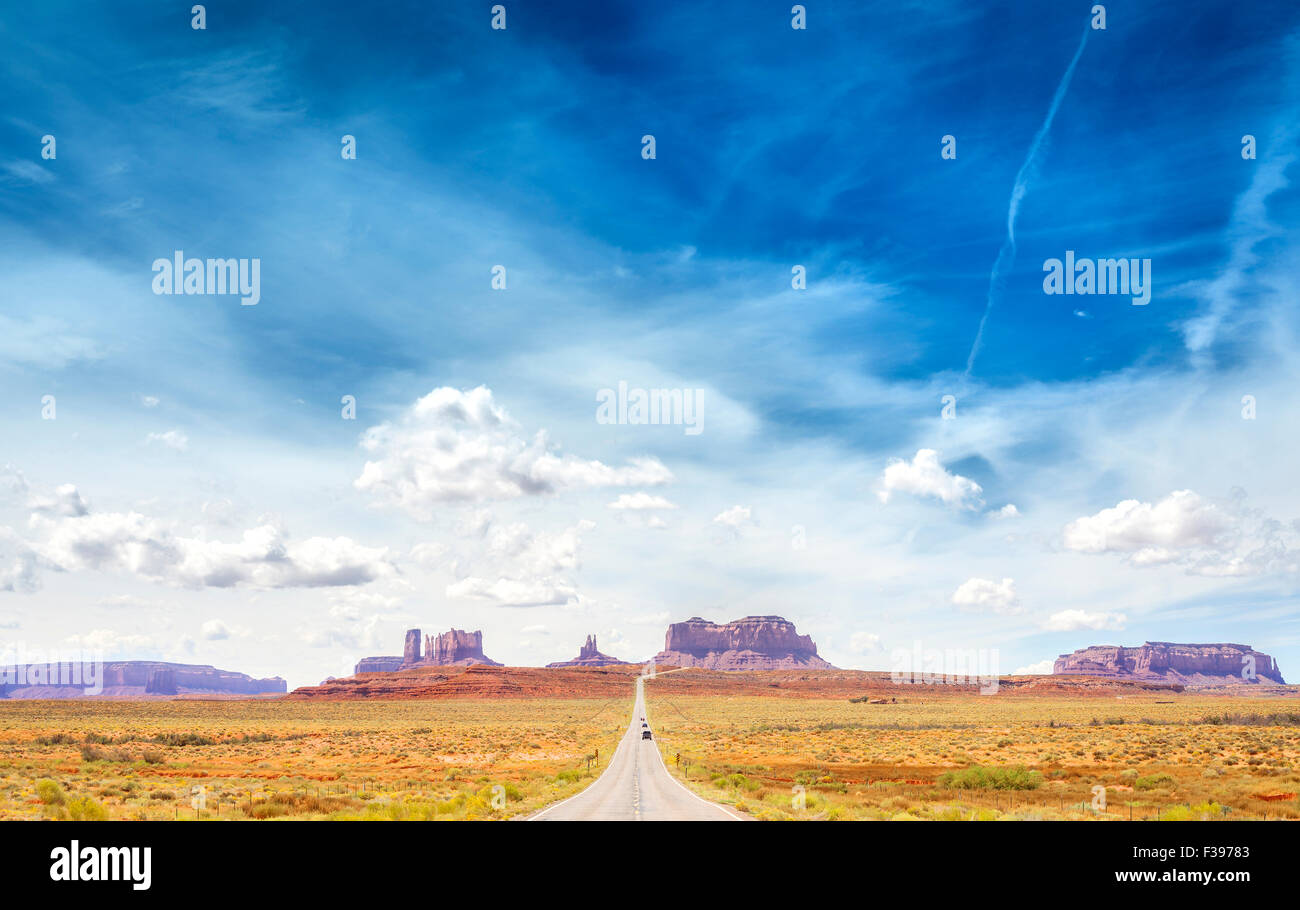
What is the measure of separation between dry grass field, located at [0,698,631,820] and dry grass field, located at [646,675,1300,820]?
8.86 metres

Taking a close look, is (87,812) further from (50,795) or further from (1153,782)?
(1153,782)

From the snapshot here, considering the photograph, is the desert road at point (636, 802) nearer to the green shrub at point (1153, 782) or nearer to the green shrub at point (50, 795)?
the green shrub at point (50, 795)

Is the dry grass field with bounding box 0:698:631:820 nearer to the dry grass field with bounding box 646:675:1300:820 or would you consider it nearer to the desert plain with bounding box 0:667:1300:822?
the desert plain with bounding box 0:667:1300:822

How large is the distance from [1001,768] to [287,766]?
41083 millimetres

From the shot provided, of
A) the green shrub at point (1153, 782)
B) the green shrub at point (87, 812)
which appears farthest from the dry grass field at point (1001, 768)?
the green shrub at point (87, 812)

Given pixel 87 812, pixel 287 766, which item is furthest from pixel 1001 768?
pixel 287 766

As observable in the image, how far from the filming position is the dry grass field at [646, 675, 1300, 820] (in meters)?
28.8

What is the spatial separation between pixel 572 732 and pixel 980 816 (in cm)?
6778

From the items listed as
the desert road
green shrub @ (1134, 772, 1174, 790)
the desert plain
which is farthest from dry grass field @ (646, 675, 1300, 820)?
the desert road

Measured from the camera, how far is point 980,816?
24.2m

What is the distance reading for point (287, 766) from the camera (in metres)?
50.1
